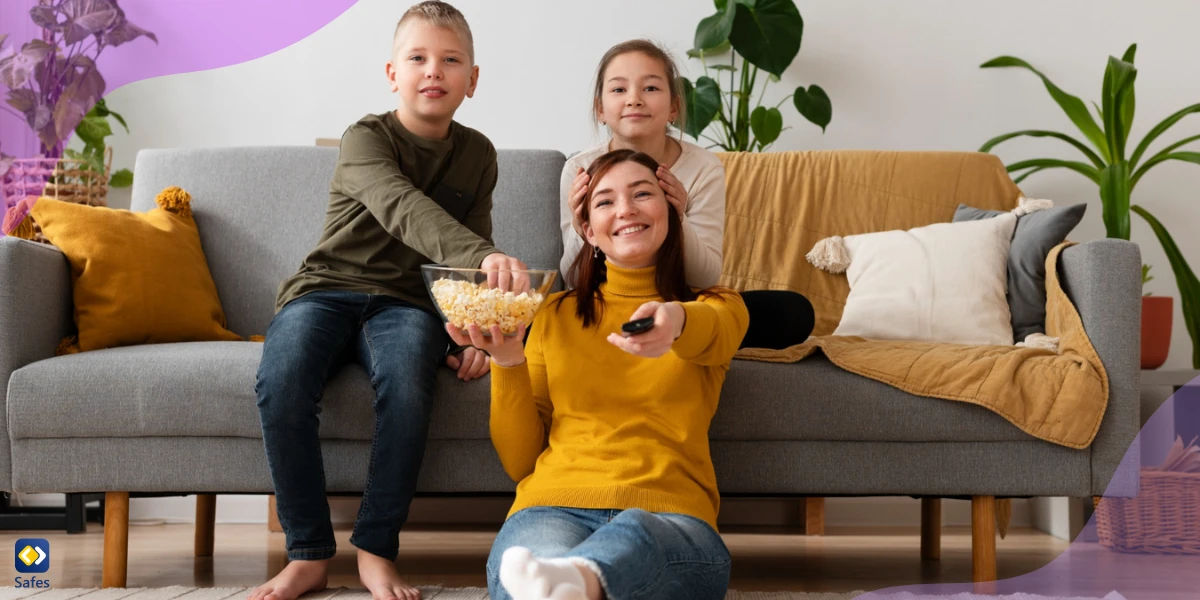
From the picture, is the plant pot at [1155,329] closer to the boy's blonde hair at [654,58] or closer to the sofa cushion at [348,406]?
the sofa cushion at [348,406]

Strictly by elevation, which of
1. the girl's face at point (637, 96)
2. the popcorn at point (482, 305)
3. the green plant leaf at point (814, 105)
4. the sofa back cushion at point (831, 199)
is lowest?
the popcorn at point (482, 305)

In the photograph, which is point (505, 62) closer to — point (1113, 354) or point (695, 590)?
point (1113, 354)

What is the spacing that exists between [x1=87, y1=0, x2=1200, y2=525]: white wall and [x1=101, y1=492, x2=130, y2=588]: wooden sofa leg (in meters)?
1.46

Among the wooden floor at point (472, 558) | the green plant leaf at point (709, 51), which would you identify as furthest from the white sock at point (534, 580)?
the green plant leaf at point (709, 51)

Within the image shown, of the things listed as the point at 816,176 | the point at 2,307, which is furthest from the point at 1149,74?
the point at 2,307

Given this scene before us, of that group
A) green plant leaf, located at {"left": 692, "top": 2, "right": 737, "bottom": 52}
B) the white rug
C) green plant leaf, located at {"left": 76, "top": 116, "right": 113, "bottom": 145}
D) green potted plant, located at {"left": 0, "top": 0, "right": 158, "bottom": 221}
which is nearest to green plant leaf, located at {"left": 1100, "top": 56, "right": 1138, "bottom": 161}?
green plant leaf, located at {"left": 692, "top": 2, "right": 737, "bottom": 52}

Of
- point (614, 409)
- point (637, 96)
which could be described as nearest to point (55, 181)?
point (637, 96)

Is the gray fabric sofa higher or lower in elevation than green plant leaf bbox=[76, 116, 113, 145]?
lower

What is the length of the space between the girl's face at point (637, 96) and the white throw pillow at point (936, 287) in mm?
656

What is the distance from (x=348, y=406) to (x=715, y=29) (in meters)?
1.62

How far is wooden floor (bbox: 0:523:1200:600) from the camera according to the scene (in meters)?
1.94

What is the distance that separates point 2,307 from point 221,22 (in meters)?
1.41

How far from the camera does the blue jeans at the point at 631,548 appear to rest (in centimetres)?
114

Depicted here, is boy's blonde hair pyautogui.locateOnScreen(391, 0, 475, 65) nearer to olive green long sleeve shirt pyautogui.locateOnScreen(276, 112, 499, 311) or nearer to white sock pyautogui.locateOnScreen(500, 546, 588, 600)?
olive green long sleeve shirt pyautogui.locateOnScreen(276, 112, 499, 311)
